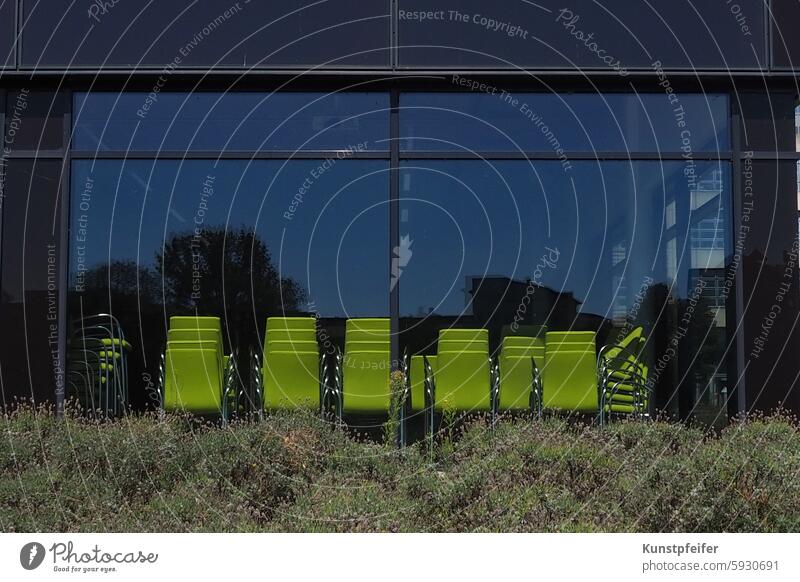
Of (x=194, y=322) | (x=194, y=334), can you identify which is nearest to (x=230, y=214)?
(x=194, y=322)

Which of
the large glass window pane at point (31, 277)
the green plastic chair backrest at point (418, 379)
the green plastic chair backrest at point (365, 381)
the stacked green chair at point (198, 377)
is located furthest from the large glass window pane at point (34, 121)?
the green plastic chair backrest at point (418, 379)

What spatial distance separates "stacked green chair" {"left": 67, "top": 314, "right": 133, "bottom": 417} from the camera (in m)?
9.46

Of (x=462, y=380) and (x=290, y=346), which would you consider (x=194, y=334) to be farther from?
(x=462, y=380)

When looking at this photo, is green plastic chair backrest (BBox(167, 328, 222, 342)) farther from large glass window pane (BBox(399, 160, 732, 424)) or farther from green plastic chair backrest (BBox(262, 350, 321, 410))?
large glass window pane (BBox(399, 160, 732, 424))

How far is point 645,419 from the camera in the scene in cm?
938

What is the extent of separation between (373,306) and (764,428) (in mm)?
3414

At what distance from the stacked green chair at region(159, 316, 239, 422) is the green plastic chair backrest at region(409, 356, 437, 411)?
5.00 feet

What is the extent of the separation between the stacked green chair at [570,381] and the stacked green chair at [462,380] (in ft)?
1.51

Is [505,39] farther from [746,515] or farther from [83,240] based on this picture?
[746,515]

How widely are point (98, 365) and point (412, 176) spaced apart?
3197 mm

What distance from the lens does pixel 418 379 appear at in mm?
9297

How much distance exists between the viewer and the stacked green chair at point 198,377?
888 cm

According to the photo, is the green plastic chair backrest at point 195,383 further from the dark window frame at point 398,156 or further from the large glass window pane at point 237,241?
the dark window frame at point 398,156
